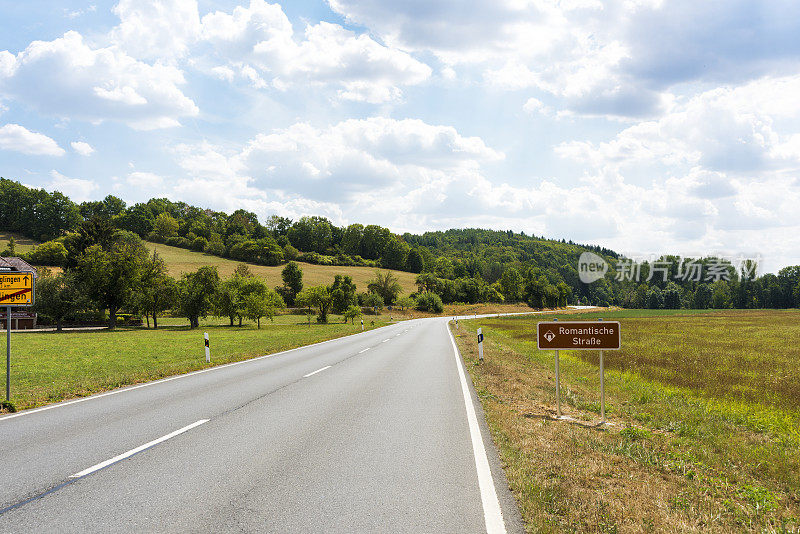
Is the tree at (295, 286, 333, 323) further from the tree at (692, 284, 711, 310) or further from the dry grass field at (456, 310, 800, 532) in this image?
the tree at (692, 284, 711, 310)

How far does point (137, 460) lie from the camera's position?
18.5 ft

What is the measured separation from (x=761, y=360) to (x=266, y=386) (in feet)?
65.1

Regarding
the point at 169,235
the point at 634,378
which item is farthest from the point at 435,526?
the point at 169,235

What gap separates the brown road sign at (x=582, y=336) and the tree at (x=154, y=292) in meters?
56.1

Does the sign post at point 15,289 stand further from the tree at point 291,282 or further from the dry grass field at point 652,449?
the tree at point 291,282

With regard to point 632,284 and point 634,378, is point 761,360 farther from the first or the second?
point 632,284

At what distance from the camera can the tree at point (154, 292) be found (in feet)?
180

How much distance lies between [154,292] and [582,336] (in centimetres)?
5792

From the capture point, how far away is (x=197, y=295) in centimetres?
5725

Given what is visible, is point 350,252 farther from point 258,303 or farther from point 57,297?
point 57,297

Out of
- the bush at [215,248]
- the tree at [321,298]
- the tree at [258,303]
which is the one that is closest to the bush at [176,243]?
the bush at [215,248]

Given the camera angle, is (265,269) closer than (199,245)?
Yes

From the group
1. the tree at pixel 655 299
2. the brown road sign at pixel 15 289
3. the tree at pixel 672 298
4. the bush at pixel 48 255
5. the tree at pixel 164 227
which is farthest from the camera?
the tree at pixel 655 299

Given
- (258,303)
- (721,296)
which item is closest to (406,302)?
(258,303)
